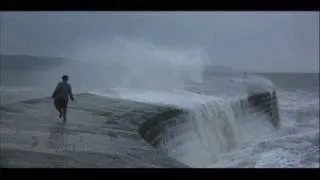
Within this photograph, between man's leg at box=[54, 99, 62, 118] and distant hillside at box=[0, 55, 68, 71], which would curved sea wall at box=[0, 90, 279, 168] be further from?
distant hillside at box=[0, 55, 68, 71]

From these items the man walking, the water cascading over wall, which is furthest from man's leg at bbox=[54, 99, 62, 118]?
the water cascading over wall

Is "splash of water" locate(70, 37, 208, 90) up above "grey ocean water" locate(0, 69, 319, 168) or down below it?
above

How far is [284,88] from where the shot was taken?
2.95 m

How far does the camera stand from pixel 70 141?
9.60 feet

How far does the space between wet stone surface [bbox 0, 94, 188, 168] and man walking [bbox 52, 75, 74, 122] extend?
3 centimetres

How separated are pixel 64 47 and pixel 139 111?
593 millimetres

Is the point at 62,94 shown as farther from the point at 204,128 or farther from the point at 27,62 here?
the point at 204,128

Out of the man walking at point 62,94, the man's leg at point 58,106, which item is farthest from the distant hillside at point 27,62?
the man's leg at point 58,106

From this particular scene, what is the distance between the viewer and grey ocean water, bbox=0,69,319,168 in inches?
116

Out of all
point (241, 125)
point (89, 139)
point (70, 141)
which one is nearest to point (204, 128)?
point (241, 125)

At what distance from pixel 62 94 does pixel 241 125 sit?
3.57 feet
